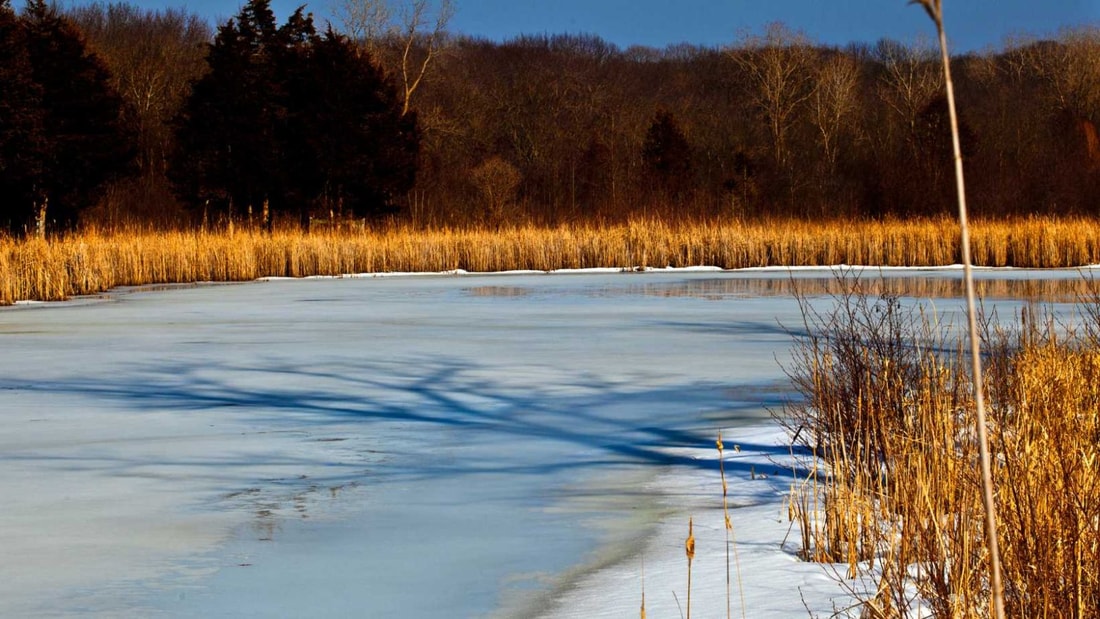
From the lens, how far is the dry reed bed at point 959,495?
8.95 ft

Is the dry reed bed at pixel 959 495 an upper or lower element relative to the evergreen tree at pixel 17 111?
lower

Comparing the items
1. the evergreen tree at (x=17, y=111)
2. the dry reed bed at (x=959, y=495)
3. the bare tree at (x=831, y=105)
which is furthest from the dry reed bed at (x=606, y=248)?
the bare tree at (x=831, y=105)

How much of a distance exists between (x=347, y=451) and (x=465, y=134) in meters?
55.6

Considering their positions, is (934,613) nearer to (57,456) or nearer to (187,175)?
(57,456)

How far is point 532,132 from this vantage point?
201 ft

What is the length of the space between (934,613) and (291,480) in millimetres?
3196

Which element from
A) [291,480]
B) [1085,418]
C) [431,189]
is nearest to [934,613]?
[1085,418]

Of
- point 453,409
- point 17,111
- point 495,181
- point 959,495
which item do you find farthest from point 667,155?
point 959,495

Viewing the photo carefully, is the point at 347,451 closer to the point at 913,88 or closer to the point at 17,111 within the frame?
the point at 17,111

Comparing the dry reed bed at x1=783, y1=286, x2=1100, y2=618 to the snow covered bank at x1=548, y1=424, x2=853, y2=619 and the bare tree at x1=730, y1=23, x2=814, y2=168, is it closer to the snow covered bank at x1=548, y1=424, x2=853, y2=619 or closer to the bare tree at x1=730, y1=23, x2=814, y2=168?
the snow covered bank at x1=548, y1=424, x2=853, y2=619

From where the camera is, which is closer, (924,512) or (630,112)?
(924,512)

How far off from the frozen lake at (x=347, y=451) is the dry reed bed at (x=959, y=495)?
71 cm

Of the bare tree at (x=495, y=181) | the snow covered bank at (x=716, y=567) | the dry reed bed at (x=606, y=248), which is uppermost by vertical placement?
the bare tree at (x=495, y=181)

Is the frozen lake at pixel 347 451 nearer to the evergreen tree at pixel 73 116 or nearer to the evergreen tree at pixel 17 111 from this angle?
the evergreen tree at pixel 17 111
